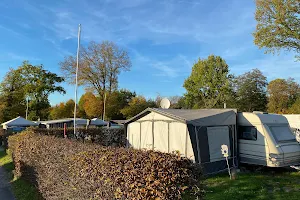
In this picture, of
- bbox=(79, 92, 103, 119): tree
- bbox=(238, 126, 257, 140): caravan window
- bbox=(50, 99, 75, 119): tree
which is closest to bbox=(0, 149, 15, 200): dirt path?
bbox=(238, 126, 257, 140): caravan window

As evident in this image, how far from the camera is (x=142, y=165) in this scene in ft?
9.37

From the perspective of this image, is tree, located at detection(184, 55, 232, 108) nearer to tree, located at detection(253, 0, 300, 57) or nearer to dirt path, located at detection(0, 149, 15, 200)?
tree, located at detection(253, 0, 300, 57)

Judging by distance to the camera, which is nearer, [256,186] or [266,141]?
[256,186]

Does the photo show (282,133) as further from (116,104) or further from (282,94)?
(282,94)

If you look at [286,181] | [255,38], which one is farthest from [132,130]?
[255,38]

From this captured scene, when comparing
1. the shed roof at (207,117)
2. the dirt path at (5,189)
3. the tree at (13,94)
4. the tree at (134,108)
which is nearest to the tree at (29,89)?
the tree at (13,94)

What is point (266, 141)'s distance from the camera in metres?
9.52

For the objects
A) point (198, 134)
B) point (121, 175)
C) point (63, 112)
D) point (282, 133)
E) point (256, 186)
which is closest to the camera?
point (121, 175)

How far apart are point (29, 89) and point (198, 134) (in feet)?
133

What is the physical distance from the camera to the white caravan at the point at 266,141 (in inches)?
369

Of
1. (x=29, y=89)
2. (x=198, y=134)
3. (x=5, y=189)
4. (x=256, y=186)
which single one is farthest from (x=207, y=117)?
(x=29, y=89)

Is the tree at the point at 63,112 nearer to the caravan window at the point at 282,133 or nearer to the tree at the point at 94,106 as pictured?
the tree at the point at 94,106

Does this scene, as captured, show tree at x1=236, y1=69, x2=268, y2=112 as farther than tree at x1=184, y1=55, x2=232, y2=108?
Yes

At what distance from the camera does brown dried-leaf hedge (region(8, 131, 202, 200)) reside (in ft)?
8.59
